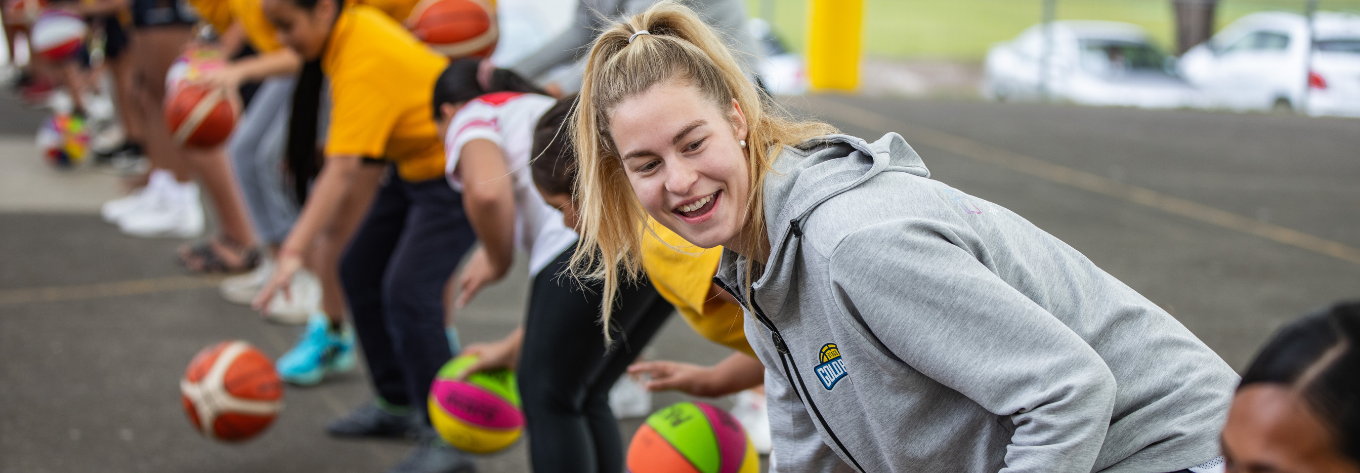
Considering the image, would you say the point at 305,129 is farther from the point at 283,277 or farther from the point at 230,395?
the point at 230,395

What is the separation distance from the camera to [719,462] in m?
2.70

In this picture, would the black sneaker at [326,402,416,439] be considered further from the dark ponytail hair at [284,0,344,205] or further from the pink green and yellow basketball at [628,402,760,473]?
the pink green and yellow basketball at [628,402,760,473]

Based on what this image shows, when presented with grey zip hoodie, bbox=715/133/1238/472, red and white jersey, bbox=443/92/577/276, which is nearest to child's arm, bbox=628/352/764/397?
red and white jersey, bbox=443/92/577/276

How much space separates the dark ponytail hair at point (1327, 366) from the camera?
3.57 ft

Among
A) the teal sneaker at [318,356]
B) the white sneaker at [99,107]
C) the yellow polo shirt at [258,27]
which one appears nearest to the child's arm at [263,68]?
the yellow polo shirt at [258,27]

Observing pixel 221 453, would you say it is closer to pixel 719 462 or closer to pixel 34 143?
Answer: pixel 719 462

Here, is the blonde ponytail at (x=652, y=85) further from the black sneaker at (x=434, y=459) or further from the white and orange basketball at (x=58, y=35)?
the white and orange basketball at (x=58, y=35)

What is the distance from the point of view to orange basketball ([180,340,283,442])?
3.55 meters

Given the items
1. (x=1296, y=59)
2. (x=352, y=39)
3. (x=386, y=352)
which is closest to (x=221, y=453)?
(x=386, y=352)

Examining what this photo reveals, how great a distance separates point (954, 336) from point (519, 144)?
179 centimetres

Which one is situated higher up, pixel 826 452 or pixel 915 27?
pixel 826 452

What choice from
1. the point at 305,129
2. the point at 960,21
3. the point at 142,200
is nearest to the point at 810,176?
the point at 305,129

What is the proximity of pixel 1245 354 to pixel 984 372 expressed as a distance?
3621 millimetres

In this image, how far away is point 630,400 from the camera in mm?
4172
